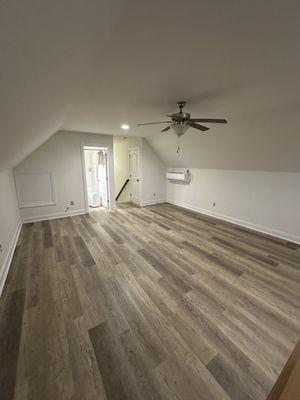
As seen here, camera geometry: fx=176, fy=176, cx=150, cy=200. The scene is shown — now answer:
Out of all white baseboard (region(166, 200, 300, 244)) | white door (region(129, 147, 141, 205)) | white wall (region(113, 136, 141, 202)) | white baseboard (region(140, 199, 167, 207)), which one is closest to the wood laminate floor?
white baseboard (region(166, 200, 300, 244))

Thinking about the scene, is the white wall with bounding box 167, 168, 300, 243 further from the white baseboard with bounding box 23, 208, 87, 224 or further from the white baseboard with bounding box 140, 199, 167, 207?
the white baseboard with bounding box 23, 208, 87, 224

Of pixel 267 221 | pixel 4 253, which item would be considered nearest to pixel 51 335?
pixel 4 253

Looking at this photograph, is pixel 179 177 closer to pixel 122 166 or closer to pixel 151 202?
pixel 151 202

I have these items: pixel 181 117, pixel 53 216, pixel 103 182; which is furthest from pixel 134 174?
pixel 181 117

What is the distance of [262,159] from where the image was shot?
3475mm

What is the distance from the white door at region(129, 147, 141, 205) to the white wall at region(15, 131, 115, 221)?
108 centimetres

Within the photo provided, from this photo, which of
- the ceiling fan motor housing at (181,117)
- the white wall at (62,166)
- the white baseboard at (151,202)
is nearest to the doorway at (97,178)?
the white wall at (62,166)

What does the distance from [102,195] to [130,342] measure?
489 cm

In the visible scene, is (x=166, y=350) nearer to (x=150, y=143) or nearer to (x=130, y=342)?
(x=130, y=342)

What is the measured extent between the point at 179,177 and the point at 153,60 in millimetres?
4221

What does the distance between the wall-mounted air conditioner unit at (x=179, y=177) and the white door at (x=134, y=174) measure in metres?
1.08

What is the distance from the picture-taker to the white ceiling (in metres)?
0.71

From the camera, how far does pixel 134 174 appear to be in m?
6.25

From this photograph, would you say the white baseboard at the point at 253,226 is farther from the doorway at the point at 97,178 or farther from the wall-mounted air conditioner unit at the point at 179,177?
the doorway at the point at 97,178
